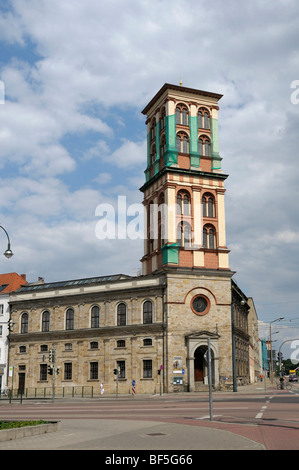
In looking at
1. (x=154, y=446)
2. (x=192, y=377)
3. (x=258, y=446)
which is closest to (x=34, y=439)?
(x=154, y=446)

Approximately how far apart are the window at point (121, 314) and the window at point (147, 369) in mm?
5029

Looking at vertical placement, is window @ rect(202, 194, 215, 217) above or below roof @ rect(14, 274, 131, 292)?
above

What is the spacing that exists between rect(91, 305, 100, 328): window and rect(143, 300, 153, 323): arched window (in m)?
6.05

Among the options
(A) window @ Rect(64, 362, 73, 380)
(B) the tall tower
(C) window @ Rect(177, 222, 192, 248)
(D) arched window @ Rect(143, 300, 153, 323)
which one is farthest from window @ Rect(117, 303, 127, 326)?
(C) window @ Rect(177, 222, 192, 248)

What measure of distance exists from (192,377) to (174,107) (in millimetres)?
30508

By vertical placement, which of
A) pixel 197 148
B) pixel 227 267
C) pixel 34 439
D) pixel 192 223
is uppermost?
pixel 197 148

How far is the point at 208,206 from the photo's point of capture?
5809 centimetres

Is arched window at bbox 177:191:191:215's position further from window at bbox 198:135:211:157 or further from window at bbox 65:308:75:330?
window at bbox 65:308:75:330

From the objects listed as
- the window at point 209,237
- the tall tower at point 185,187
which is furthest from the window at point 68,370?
the window at point 209,237

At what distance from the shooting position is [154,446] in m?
12.3

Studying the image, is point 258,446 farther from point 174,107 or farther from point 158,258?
point 174,107

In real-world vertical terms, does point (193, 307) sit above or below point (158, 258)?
below

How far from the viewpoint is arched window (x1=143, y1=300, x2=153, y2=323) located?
52778 millimetres
